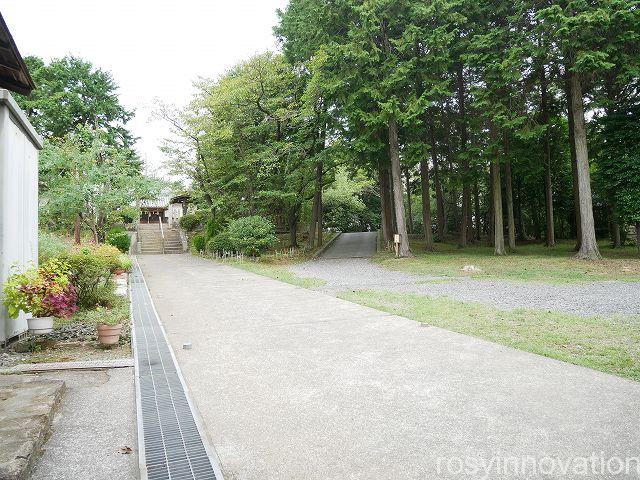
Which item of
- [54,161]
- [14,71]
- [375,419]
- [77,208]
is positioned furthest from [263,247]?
[375,419]

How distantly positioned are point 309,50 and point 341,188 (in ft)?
39.1

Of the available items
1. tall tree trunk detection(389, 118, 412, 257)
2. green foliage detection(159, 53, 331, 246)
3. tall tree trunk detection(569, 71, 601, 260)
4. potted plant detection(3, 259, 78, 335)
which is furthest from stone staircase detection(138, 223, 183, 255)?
tall tree trunk detection(569, 71, 601, 260)

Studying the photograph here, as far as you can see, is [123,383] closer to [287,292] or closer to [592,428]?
[592,428]

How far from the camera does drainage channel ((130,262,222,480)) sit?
2.32m

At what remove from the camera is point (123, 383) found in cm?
370

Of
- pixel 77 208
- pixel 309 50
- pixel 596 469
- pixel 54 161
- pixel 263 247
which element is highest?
pixel 309 50

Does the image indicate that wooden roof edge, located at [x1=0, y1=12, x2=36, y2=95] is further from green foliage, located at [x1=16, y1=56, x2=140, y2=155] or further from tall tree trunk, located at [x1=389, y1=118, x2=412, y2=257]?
green foliage, located at [x1=16, y1=56, x2=140, y2=155]

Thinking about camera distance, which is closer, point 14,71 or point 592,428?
point 592,428

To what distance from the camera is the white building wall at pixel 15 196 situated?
460 centimetres

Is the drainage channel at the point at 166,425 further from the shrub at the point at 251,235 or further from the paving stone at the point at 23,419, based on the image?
the shrub at the point at 251,235

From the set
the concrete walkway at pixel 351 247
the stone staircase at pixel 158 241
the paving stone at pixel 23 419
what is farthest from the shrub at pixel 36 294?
the stone staircase at pixel 158 241

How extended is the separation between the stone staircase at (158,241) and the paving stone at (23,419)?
22.7 meters

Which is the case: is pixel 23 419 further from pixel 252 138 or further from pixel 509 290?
pixel 252 138

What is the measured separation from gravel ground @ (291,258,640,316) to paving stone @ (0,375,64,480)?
6450 mm
